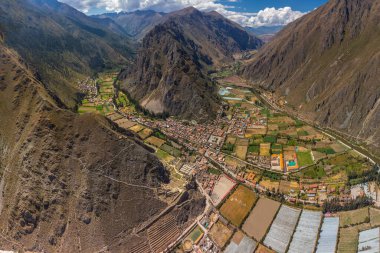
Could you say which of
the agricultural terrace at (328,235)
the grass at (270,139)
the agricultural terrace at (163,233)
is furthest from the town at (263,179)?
the agricultural terrace at (163,233)

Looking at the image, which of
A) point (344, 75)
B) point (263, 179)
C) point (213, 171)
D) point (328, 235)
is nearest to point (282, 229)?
point (328, 235)

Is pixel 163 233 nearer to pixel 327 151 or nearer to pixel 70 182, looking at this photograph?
pixel 70 182

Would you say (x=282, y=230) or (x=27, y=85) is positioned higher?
(x=27, y=85)

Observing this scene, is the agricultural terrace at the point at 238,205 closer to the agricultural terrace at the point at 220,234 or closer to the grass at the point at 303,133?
the agricultural terrace at the point at 220,234

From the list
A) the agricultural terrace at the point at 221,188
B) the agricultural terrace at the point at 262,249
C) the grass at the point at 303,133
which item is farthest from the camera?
the grass at the point at 303,133

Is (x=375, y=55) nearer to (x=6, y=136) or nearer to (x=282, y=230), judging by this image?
(x=282, y=230)

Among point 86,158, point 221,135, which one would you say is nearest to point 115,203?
point 86,158
